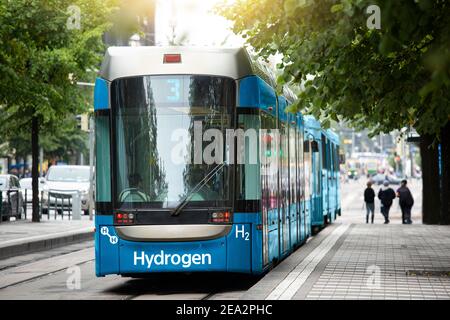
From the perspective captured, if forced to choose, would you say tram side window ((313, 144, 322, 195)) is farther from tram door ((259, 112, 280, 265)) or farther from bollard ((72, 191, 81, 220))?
bollard ((72, 191, 81, 220))

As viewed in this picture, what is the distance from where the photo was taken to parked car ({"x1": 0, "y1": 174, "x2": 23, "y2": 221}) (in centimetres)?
3331

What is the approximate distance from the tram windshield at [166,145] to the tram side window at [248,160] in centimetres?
18

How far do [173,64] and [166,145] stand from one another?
41.2 inches

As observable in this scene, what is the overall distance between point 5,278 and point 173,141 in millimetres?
4679

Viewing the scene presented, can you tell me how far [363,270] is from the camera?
51.8ft

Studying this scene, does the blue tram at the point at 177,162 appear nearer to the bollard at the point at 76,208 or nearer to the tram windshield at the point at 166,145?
the tram windshield at the point at 166,145

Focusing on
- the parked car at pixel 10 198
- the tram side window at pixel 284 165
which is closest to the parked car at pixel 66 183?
the parked car at pixel 10 198

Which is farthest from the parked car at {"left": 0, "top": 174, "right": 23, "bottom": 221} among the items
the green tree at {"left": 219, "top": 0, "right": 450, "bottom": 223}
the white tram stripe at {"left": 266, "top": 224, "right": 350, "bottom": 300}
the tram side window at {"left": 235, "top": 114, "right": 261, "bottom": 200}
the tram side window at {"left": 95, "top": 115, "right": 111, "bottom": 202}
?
the tram side window at {"left": 235, "top": 114, "right": 261, "bottom": 200}

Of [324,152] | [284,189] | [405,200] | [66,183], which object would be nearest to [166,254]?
[284,189]

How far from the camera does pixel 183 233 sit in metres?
13.0

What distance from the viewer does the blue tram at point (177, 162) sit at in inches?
514

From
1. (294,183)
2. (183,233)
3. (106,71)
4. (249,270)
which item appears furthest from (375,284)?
(294,183)

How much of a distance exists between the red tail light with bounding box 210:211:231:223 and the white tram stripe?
103 cm

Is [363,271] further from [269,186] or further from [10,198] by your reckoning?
[10,198]
